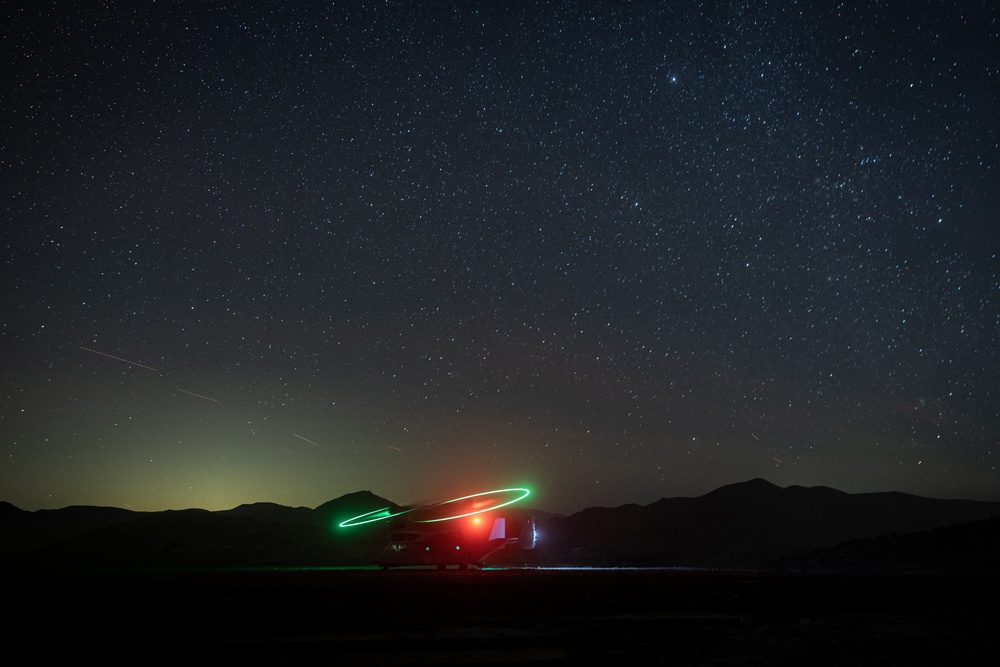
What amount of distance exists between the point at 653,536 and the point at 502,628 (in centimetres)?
13174

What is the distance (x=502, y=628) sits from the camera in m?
13.8

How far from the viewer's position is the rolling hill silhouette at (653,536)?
56781 mm

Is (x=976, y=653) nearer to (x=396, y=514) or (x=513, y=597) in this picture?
(x=513, y=597)

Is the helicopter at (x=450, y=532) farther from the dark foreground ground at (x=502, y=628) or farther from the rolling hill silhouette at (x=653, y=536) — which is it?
the dark foreground ground at (x=502, y=628)

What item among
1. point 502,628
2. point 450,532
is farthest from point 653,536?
point 502,628

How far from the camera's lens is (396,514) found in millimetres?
51281

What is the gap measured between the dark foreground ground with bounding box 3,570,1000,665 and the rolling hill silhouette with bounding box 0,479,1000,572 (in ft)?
110

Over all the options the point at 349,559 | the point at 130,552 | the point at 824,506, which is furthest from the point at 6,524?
the point at 824,506

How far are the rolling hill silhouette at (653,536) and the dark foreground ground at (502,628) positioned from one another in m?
33.6

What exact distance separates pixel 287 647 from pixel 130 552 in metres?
98.5

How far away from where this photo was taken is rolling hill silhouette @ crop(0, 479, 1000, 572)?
2235 inches

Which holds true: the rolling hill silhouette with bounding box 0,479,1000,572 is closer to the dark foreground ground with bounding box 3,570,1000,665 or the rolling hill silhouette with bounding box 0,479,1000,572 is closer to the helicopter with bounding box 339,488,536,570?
the helicopter with bounding box 339,488,536,570

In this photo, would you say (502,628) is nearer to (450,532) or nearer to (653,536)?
(450,532)

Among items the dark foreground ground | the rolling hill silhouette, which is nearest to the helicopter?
the rolling hill silhouette
